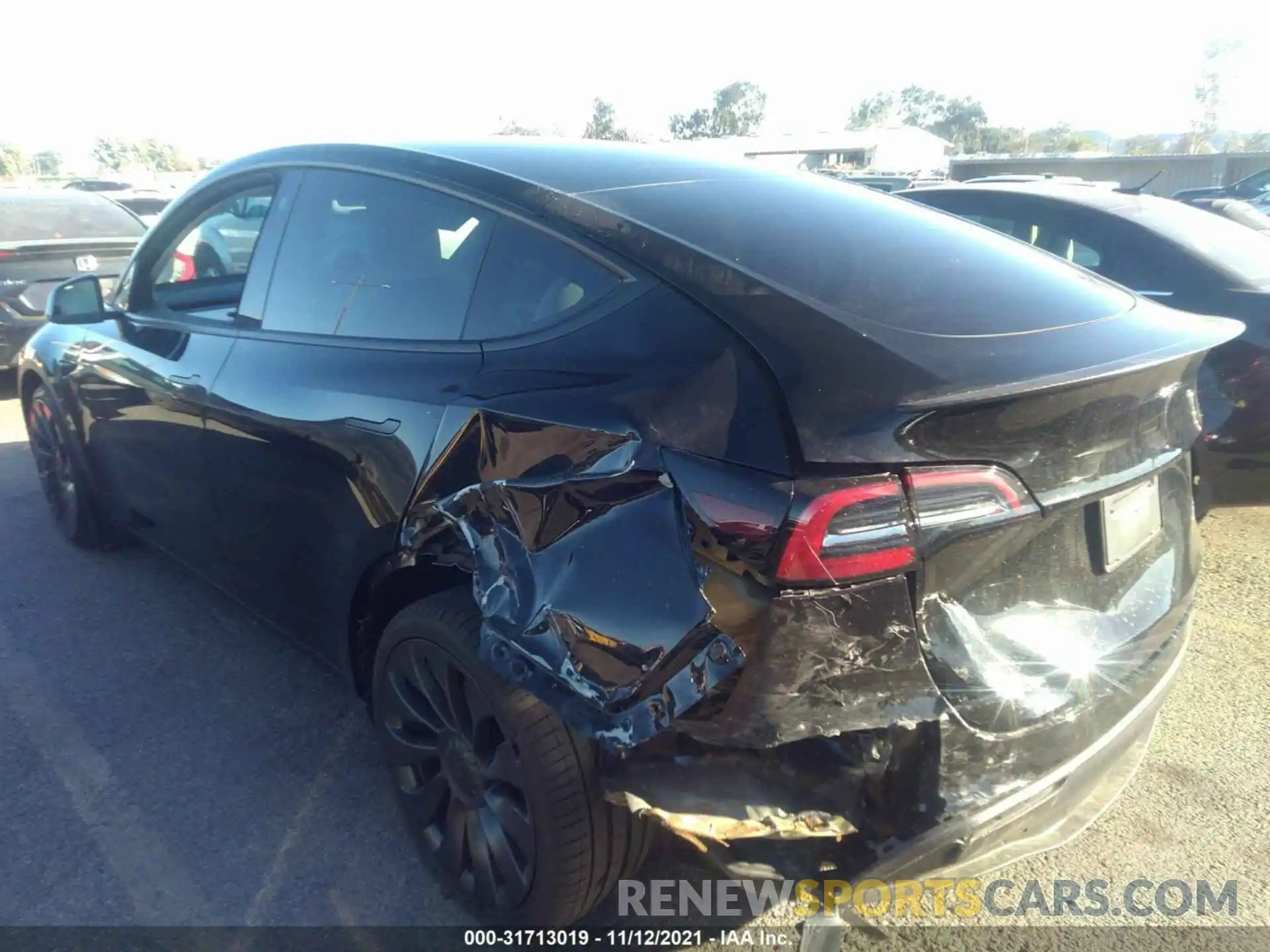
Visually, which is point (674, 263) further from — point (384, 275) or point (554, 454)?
point (384, 275)

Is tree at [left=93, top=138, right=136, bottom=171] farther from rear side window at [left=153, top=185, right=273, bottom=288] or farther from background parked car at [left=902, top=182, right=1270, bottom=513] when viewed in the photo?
background parked car at [left=902, top=182, right=1270, bottom=513]

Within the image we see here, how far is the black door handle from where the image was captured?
245 centimetres

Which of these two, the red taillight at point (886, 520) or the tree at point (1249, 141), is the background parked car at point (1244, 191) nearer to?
the red taillight at point (886, 520)

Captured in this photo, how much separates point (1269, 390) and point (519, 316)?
10.9 ft

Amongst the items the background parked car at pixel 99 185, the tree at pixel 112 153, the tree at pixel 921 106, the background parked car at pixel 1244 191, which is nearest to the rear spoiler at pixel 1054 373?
the background parked car at pixel 1244 191

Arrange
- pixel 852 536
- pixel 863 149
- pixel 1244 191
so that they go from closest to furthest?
1. pixel 852 536
2. pixel 1244 191
3. pixel 863 149

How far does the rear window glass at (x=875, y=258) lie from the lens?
209 centimetres

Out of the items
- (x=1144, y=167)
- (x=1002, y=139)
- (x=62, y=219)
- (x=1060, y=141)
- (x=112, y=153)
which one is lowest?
(x=62, y=219)

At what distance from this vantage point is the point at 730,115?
84.6m

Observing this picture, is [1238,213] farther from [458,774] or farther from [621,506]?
[458,774]

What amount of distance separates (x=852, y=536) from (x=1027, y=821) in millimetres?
696

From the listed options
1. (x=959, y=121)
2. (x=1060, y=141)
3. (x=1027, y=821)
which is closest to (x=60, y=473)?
(x=1027, y=821)

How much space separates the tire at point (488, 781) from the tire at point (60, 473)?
262 cm

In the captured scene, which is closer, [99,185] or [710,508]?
[710,508]
